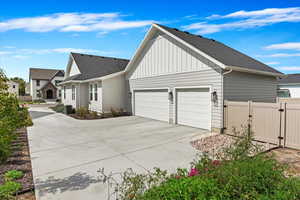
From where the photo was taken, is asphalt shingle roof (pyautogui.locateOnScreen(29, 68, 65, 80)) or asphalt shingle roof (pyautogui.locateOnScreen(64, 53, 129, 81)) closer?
asphalt shingle roof (pyautogui.locateOnScreen(64, 53, 129, 81))

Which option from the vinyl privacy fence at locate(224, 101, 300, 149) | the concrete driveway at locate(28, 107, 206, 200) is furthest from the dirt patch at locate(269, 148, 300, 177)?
the concrete driveway at locate(28, 107, 206, 200)

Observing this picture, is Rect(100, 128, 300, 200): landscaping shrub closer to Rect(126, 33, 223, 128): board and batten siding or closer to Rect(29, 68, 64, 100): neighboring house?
Rect(126, 33, 223, 128): board and batten siding

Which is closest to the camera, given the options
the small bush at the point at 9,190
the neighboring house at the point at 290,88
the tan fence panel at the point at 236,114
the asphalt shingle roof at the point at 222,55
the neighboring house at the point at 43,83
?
the small bush at the point at 9,190

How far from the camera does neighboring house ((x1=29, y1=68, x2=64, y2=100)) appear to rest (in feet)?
124

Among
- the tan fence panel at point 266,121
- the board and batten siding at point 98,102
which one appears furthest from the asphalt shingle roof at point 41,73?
the tan fence panel at point 266,121

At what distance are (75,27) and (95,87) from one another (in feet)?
18.2

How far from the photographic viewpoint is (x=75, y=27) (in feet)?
36.1

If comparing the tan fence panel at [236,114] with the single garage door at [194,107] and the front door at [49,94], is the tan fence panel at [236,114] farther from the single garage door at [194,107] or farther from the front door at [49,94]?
the front door at [49,94]

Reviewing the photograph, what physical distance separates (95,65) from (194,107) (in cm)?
1350

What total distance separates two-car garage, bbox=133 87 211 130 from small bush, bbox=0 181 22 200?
25.3 feet

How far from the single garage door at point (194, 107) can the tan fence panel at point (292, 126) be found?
315 centimetres

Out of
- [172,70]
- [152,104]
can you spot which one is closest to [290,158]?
[172,70]

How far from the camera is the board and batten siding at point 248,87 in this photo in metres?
8.08

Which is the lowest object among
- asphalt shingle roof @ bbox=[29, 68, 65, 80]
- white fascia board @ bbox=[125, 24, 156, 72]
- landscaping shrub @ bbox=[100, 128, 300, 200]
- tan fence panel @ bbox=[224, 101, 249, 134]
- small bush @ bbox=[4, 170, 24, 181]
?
small bush @ bbox=[4, 170, 24, 181]
